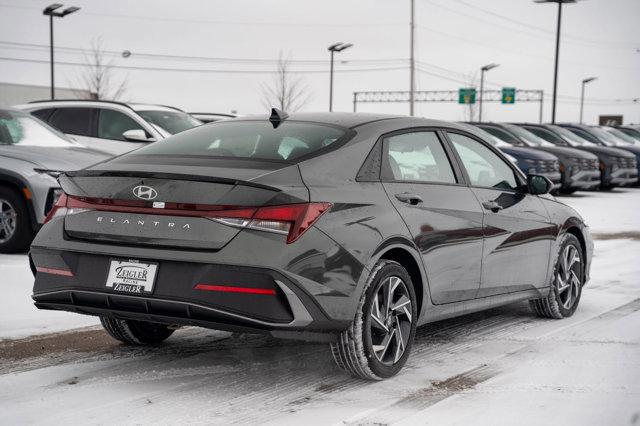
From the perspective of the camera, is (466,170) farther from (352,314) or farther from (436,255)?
(352,314)

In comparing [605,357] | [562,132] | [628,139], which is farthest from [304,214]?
[628,139]

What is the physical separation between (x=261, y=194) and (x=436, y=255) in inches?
56.1

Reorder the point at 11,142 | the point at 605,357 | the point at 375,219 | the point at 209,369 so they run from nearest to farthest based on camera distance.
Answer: the point at 375,219 → the point at 209,369 → the point at 605,357 → the point at 11,142

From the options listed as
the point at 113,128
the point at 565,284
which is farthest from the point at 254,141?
the point at 113,128

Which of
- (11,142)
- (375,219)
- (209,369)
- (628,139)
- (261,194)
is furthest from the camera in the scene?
(628,139)

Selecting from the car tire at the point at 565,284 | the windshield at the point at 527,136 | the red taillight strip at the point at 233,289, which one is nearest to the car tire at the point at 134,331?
the red taillight strip at the point at 233,289

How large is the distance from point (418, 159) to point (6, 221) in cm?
628

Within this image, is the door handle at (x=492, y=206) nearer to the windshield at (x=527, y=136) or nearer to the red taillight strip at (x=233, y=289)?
the red taillight strip at (x=233, y=289)

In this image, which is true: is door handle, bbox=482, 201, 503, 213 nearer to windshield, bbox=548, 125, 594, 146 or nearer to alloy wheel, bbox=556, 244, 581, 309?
alloy wheel, bbox=556, 244, 581, 309

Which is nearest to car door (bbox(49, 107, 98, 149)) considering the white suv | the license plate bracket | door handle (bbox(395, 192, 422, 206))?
the white suv

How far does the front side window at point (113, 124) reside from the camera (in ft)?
47.3

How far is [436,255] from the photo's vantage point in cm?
569

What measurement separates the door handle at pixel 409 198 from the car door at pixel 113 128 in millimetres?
9239

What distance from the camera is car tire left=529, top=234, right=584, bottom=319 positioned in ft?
24.3
